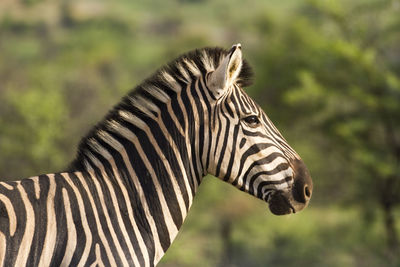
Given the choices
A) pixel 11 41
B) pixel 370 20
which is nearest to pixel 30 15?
pixel 11 41

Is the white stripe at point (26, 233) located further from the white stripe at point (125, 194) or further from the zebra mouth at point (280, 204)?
the zebra mouth at point (280, 204)

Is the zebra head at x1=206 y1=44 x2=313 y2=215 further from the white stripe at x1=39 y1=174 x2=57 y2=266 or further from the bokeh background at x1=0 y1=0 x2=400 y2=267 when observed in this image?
the bokeh background at x1=0 y1=0 x2=400 y2=267

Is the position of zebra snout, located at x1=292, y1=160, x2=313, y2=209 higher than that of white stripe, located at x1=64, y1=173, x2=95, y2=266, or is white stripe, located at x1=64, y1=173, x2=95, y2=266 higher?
zebra snout, located at x1=292, y1=160, x2=313, y2=209

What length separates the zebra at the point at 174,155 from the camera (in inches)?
184

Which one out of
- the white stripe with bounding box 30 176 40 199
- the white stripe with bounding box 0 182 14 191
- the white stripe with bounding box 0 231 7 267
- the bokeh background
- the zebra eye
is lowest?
the white stripe with bounding box 0 231 7 267

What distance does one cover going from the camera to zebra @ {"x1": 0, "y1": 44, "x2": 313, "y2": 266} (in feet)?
15.3

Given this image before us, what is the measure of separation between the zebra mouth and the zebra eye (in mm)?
534

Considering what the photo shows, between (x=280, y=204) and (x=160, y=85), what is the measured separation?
1269 mm

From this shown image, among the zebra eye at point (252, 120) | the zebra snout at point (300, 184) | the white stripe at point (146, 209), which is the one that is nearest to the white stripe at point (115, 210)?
the white stripe at point (146, 209)

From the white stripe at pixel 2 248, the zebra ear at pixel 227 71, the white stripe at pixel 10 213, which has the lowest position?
the white stripe at pixel 2 248

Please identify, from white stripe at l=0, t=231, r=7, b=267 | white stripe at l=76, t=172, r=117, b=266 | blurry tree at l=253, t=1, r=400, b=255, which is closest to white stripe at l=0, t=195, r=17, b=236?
white stripe at l=0, t=231, r=7, b=267

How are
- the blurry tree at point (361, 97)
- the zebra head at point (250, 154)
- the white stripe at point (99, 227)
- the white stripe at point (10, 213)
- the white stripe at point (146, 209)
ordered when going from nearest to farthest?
the white stripe at point (10, 213)
the white stripe at point (99, 227)
the white stripe at point (146, 209)
the zebra head at point (250, 154)
the blurry tree at point (361, 97)

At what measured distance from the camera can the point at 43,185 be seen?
14.9 ft

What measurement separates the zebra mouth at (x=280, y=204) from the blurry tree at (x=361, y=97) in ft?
49.5
